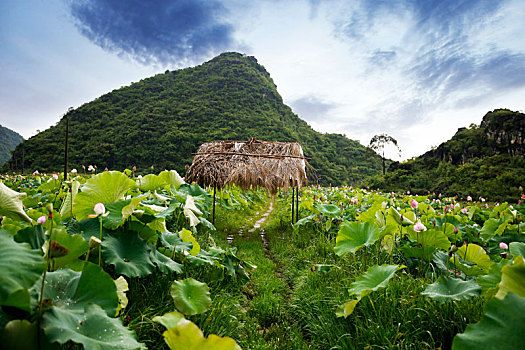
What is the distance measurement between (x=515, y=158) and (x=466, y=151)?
3.70 metres

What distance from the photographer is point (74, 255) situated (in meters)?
1.08

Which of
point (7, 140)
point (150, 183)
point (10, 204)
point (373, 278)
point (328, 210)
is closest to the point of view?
point (10, 204)

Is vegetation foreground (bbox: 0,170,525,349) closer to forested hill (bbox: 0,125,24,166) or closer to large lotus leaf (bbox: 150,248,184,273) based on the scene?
large lotus leaf (bbox: 150,248,184,273)

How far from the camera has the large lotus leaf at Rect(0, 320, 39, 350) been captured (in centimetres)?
71

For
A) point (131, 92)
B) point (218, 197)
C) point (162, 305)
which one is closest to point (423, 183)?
point (218, 197)

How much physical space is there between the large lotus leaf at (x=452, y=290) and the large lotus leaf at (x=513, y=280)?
0.55 meters

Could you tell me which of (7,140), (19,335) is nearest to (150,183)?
(19,335)

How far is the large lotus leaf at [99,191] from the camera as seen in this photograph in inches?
63.9

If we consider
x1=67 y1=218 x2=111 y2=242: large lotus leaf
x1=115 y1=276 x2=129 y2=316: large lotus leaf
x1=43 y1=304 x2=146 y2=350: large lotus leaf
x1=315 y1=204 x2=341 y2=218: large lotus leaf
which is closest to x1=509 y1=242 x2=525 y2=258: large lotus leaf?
x1=43 y1=304 x2=146 y2=350: large lotus leaf

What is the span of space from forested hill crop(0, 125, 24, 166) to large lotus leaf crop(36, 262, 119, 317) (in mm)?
59787

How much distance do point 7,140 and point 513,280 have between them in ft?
237

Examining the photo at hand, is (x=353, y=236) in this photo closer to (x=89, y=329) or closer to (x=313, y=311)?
(x=313, y=311)

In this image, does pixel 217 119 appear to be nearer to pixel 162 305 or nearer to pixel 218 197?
pixel 218 197

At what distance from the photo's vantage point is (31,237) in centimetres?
101
